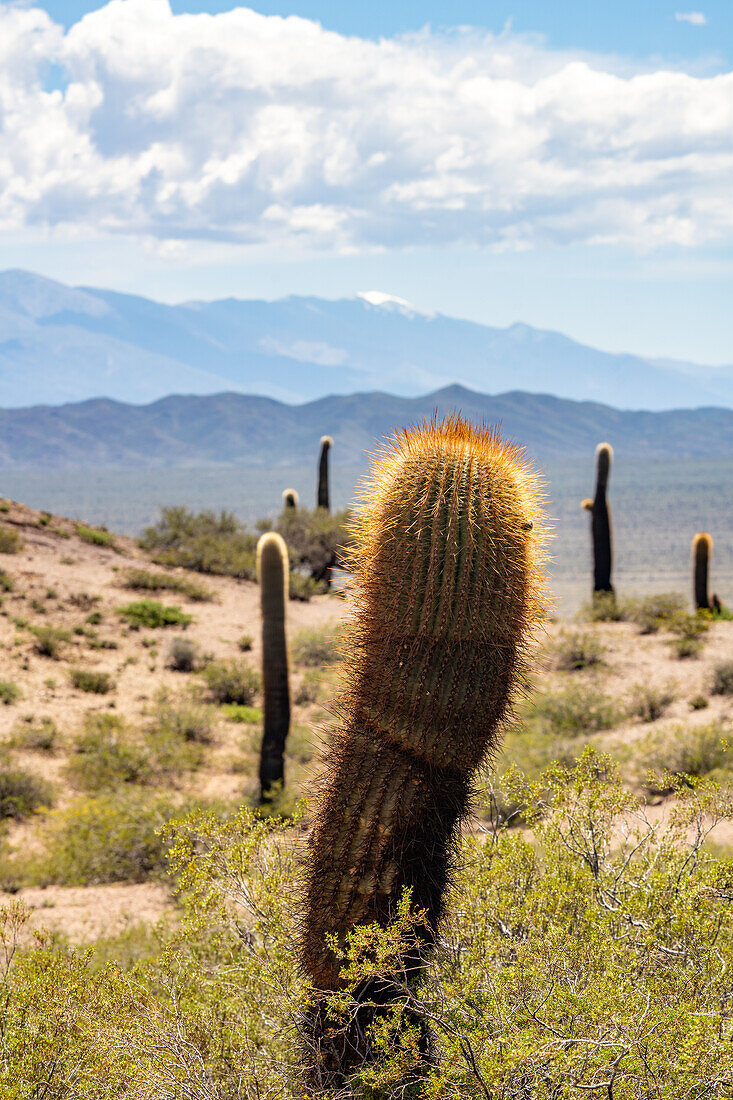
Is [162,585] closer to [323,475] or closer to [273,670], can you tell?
[323,475]

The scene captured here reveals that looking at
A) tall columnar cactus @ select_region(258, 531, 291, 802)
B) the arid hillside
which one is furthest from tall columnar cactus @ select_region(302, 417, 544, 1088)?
tall columnar cactus @ select_region(258, 531, 291, 802)

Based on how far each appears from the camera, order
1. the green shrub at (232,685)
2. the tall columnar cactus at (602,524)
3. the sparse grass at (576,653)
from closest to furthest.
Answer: the green shrub at (232,685)
the sparse grass at (576,653)
the tall columnar cactus at (602,524)

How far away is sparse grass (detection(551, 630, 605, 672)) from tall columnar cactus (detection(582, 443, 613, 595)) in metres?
4.80

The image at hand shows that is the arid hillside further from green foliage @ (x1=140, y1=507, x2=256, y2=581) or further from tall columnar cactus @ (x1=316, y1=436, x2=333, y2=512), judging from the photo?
tall columnar cactus @ (x1=316, y1=436, x2=333, y2=512)

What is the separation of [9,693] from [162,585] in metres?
10.8

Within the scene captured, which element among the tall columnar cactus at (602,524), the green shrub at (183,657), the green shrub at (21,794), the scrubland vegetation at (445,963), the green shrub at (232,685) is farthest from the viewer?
the tall columnar cactus at (602,524)

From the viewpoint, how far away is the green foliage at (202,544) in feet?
98.5

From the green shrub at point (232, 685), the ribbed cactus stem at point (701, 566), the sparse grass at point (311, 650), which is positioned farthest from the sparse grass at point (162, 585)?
the ribbed cactus stem at point (701, 566)

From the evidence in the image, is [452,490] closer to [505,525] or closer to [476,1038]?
[505,525]

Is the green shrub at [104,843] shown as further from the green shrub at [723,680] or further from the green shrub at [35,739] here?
the green shrub at [723,680]

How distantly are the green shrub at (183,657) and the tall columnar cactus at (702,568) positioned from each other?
11.6 metres

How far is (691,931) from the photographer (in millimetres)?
4027

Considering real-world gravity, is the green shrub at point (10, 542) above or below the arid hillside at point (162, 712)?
above

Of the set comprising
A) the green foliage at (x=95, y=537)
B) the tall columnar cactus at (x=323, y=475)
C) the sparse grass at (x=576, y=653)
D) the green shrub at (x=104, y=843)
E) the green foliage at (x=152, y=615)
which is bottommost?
the green shrub at (x=104, y=843)
